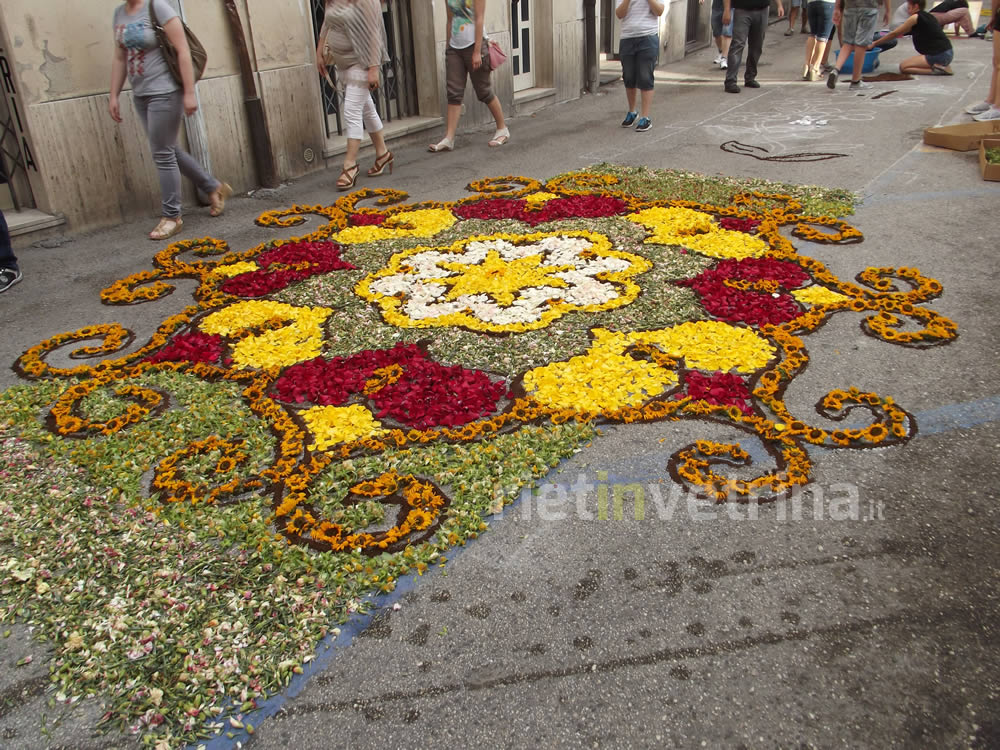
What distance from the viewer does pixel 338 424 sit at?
350cm

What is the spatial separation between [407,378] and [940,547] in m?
2.39

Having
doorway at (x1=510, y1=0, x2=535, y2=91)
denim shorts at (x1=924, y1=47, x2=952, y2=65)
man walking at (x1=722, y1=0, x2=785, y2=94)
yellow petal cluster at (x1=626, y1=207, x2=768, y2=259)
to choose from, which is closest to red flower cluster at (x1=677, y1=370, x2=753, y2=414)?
yellow petal cluster at (x1=626, y1=207, x2=768, y2=259)

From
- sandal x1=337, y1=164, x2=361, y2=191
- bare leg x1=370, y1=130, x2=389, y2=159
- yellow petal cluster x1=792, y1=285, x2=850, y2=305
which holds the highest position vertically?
bare leg x1=370, y1=130, x2=389, y2=159

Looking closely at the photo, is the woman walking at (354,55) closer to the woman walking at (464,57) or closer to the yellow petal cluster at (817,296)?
the woman walking at (464,57)

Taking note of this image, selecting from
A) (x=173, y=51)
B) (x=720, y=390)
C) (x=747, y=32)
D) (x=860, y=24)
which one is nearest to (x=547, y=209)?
(x=173, y=51)

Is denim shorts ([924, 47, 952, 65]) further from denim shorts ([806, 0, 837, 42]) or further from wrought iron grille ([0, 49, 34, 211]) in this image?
wrought iron grille ([0, 49, 34, 211])

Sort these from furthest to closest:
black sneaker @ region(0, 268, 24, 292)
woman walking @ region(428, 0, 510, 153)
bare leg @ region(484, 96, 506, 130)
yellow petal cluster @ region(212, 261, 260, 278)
Answer: 1. bare leg @ region(484, 96, 506, 130)
2. woman walking @ region(428, 0, 510, 153)
3. yellow petal cluster @ region(212, 261, 260, 278)
4. black sneaker @ region(0, 268, 24, 292)

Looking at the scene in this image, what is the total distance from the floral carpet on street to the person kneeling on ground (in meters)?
7.90

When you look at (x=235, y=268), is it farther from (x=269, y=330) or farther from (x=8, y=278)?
(x=8, y=278)

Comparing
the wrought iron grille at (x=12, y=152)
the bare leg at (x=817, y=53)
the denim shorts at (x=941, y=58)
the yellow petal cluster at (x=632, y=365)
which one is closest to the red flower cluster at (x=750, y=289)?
the yellow petal cluster at (x=632, y=365)

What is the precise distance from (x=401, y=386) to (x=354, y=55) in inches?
177

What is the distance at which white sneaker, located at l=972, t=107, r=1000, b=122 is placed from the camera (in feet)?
28.4

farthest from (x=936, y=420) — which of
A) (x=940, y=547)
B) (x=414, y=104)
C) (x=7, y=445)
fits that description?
(x=414, y=104)
